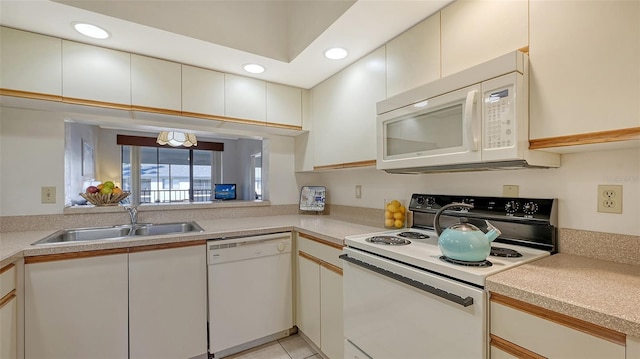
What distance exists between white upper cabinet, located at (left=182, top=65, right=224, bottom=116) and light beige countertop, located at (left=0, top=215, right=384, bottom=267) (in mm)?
877

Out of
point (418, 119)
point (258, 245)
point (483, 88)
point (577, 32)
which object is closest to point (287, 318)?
point (258, 245)

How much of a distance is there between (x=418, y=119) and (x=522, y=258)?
0.77 m

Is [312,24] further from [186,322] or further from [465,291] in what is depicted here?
[186,322]

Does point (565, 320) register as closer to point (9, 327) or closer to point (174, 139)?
point (9, 327)

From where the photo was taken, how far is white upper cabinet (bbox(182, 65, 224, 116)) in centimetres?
207

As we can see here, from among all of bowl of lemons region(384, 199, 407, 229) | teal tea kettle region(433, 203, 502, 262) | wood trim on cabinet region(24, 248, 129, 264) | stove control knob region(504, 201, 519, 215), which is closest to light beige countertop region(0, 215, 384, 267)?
wood trim on cabinet region(24, 248, 129, 264)

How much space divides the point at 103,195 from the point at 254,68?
57.6 inches

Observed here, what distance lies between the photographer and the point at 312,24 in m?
1.75

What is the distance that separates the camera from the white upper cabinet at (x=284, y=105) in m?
2.43

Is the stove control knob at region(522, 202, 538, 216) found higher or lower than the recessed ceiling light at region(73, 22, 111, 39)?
lower

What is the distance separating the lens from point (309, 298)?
1.96m

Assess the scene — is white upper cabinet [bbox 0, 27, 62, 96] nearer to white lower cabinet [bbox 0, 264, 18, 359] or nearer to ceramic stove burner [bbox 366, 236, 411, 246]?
white lower cabinet [bbox 0, 264, 18, 359]

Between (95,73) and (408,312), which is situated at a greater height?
(95,73)

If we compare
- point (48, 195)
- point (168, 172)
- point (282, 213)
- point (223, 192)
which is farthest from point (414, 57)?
point (168, 172)
